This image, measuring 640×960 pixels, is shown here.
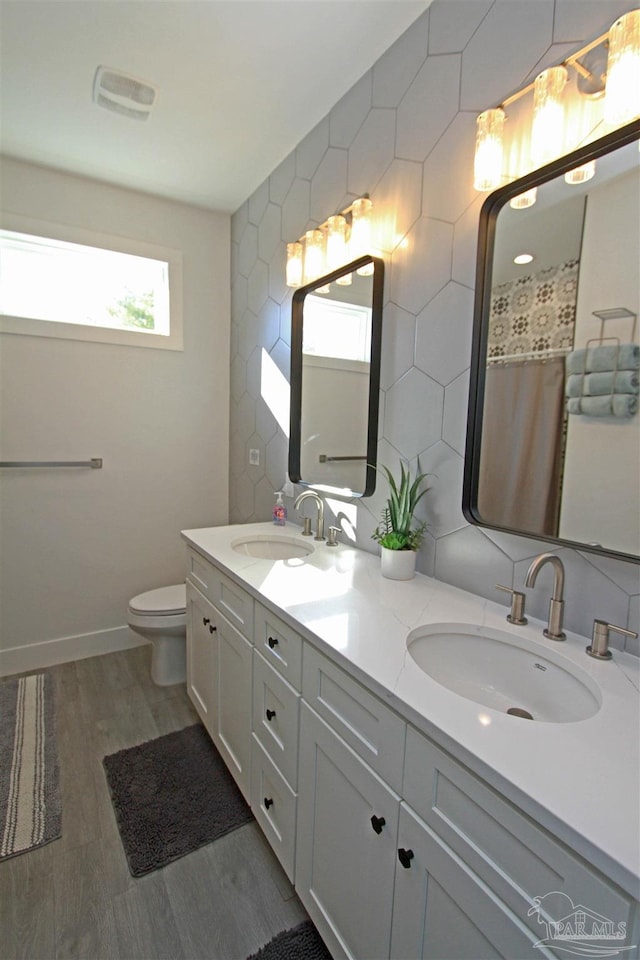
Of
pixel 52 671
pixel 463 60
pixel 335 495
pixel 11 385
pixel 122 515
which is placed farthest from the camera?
pixel 122 515

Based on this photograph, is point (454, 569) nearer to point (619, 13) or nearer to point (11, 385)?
point (619, 13)

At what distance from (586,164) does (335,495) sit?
1.28 m

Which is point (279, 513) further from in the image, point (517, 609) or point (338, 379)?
point (517, 609)

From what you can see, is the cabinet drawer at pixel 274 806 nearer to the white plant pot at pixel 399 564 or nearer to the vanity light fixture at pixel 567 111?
the white plant pot at pixel 399 564

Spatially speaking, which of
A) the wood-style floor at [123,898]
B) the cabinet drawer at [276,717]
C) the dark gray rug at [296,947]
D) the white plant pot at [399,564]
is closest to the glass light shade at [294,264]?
the white plant pot at [399,564]

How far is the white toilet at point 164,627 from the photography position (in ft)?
7.16

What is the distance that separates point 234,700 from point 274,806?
0.35 m

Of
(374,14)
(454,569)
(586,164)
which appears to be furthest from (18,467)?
(586,164)

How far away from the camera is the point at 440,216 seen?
4.33 ft

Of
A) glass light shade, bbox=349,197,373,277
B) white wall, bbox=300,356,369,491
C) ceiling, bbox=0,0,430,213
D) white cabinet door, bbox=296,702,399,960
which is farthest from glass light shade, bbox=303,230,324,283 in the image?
white cabinet door, bbox=296,702,399,960

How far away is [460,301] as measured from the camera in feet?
4.15

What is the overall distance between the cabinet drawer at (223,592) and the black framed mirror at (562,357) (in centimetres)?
74

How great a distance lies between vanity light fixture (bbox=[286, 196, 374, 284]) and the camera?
1592 mm

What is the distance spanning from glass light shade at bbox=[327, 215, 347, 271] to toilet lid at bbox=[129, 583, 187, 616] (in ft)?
5.68
